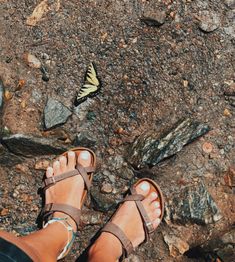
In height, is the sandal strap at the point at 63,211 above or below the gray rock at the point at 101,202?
below

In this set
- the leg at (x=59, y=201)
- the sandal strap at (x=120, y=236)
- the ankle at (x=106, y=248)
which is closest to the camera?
the leg at (x=59, y=201)

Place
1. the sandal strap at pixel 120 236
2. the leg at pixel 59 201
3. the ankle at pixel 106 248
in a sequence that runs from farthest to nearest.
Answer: the sandal strap at pixel 120 236 → the ankle at pixel 106 248 → the leg at pixel 59 201

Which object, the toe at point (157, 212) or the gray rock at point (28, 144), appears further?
the toe at point (157, 212)

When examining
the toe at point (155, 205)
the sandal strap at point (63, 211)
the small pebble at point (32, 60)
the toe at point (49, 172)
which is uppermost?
the small pebble at point (32, 60)

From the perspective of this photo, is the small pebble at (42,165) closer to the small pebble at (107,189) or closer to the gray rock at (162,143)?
the small pebble at (107,189)

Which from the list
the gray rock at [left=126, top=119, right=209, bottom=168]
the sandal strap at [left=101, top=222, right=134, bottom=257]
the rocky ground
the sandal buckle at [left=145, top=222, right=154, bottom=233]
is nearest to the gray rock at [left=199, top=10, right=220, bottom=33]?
the rocky ground

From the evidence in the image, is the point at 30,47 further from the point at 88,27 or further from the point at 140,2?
the point at 140,2

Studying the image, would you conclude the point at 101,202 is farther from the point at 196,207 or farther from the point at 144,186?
the point at 196,207

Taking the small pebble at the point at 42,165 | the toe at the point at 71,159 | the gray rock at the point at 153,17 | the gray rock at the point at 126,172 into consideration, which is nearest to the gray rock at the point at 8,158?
the small pebble at the point at 42,165
